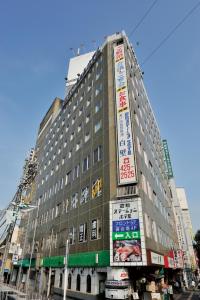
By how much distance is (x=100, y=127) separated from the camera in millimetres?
26984

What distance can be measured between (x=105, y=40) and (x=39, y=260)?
33.9 metres

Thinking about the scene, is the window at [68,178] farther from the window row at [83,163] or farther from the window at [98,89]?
the window at [98,89]

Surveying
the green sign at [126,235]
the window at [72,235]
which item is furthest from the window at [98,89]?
the green sign at [126,235]

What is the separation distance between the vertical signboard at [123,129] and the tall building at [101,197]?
0.31 ft

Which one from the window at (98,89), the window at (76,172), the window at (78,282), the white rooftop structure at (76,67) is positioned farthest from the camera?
the white rooftop structure at (76,67)

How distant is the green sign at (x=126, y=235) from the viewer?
17.8 m

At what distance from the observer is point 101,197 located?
22000 mm

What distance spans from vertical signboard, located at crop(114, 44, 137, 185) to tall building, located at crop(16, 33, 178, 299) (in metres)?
0.09

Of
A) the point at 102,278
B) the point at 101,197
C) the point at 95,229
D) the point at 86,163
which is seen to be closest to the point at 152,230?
the point at 95,229

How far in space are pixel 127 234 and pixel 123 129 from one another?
1029 cm

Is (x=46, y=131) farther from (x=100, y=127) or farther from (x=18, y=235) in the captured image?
(x=100, y=127)

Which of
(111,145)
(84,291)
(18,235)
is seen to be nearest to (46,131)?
(18,235)

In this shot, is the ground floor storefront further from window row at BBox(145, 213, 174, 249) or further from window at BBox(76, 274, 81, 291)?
window row at BBox(145, 213, 174, 249)

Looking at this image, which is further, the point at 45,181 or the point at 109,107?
the point at 45,181
